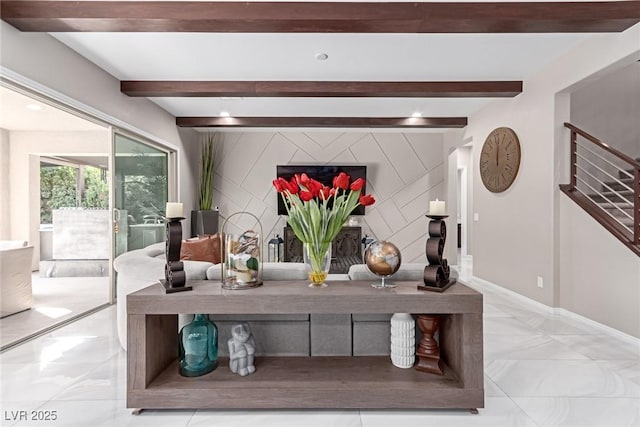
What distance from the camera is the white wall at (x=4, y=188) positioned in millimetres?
5459

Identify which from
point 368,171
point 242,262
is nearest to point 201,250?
point 242,262

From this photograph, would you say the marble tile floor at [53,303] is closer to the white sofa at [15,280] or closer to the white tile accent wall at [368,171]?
the white sofa at [15,280]

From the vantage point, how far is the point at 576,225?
3.46 meters

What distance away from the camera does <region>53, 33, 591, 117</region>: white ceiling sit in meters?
3.08

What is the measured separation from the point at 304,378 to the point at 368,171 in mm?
5284

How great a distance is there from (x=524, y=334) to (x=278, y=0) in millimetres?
3422

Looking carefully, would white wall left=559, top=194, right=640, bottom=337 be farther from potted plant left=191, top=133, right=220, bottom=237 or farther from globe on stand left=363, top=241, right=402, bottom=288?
potted plant left=191, top=133, right=220, bottom=237

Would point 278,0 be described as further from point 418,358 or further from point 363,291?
point 418,358

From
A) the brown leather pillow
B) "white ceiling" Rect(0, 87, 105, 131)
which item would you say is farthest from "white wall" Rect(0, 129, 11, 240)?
the brown leather pillow

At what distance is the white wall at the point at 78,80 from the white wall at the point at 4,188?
272 centimetres

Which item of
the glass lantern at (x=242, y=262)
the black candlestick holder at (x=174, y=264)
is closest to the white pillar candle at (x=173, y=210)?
the black candlestick holder at (x=174, y=264)

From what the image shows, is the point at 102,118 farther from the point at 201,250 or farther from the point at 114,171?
the point at 201,250

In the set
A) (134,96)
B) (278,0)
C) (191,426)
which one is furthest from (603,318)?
(134,96)

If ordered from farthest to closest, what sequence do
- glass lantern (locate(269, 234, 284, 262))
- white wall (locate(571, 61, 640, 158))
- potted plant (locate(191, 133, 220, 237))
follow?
glass lantern (locate(269, 234, 284, 262)) < potted plant (locate(191, 133, 220, 237)) < white wall (locate(571, 61, 640, 158))
